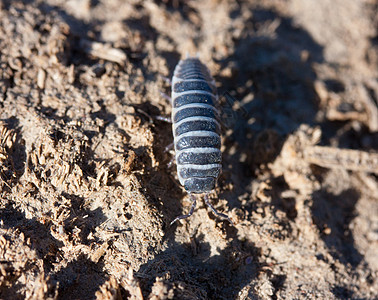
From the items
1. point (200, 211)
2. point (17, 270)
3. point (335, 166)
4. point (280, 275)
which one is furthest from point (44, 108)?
point (335, 166)

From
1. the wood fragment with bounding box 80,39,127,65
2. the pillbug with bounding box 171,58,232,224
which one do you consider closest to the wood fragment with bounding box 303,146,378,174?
the pillbug with bounding box 171,58,232,224

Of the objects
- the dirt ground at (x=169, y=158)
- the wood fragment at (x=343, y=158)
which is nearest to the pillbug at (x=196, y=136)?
the dirt ground at (x=169, y=158)

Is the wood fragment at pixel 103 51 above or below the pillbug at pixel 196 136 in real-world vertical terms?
above

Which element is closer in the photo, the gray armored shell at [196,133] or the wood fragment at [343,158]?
the gray armored shell at [196,133]

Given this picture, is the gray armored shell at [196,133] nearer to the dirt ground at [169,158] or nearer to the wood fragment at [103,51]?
the dirt ground at [169,158]

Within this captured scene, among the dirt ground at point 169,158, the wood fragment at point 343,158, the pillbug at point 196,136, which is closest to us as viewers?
the dirt ground at point 169,158

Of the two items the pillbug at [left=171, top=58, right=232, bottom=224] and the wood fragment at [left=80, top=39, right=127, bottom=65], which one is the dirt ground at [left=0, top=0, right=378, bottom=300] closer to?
the wood fragment at [left=80, top=39, right=127, bottom=65]

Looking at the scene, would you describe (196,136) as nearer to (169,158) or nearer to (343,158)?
(169,158)

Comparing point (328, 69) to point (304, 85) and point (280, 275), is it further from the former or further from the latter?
point (280, 275)
